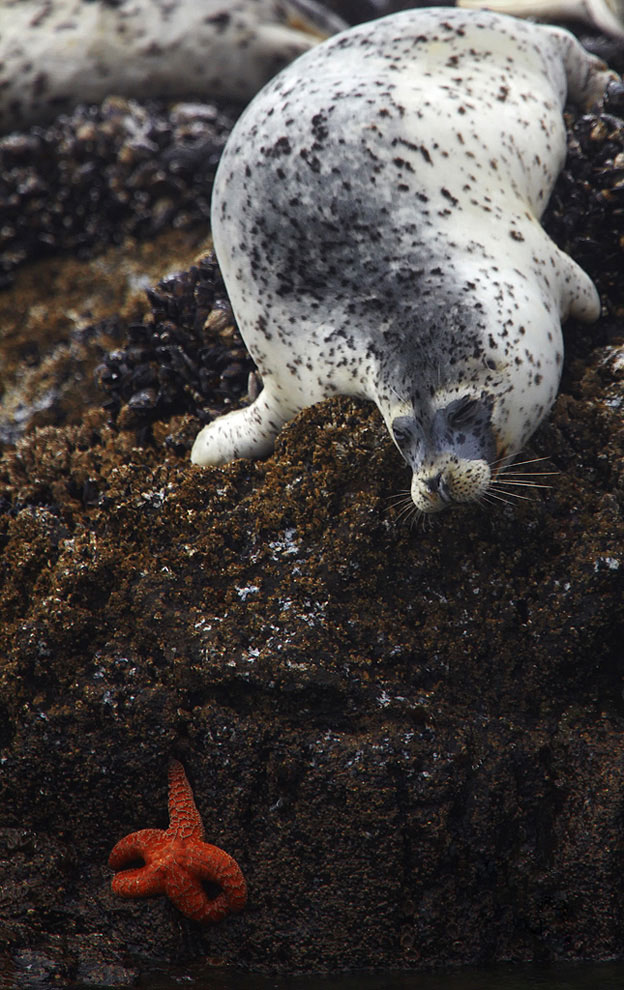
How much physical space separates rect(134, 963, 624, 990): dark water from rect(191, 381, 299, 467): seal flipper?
6.09ft

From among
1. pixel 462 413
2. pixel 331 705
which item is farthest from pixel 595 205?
pixel 331 705

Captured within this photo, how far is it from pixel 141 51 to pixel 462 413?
434 cm

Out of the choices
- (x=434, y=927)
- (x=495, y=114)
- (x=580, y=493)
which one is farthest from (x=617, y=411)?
(x=434, y=927)

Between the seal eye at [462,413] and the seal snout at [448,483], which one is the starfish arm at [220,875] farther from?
the seal eye at [462,413]

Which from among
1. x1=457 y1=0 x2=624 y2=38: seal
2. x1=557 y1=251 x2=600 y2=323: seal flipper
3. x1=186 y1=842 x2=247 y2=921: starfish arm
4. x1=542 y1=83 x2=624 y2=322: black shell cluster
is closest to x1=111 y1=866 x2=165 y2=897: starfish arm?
x1=186 y1=842 x2=247 y2=921: starfish arm

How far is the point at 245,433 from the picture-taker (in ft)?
12.5

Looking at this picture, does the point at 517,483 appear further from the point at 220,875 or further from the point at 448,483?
the point at 220,875

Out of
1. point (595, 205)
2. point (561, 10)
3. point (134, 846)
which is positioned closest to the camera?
point (134, 846)

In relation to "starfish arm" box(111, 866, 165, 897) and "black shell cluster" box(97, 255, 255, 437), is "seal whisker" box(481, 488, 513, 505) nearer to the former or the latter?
"black shell cluster" box(97, 255, 255, 437)

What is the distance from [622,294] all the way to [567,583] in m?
1.40

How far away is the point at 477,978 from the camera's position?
2967mm

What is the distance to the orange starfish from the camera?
121 inches

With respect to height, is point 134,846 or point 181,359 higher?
point 181,359

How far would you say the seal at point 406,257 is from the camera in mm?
3330
